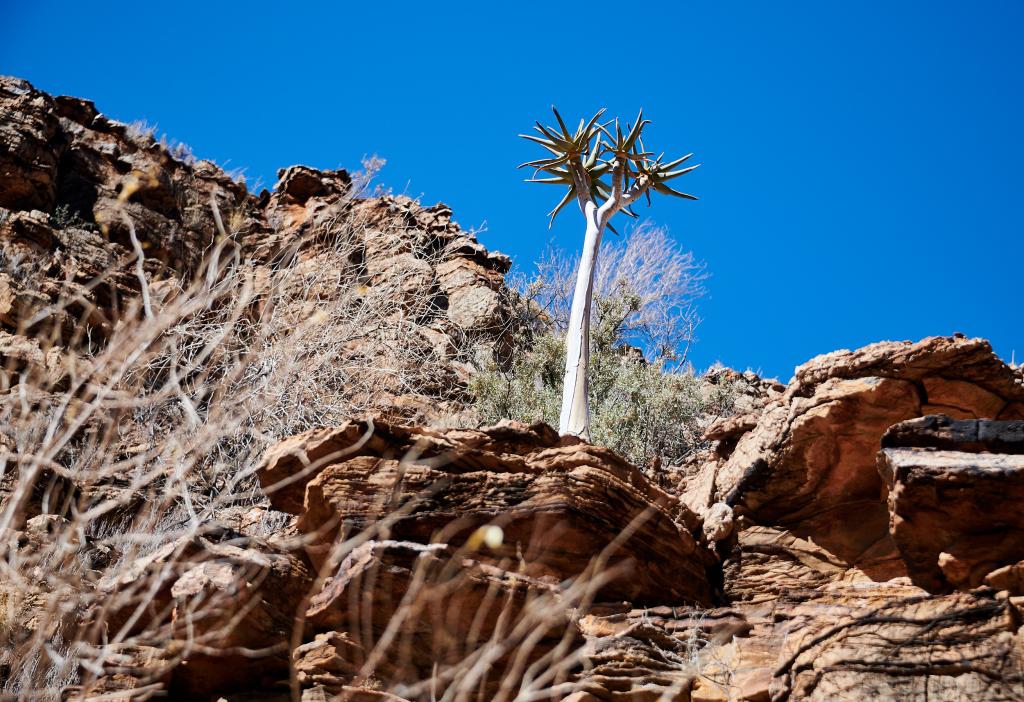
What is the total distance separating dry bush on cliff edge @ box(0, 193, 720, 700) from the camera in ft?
12.3

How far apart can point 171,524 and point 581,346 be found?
4.44m

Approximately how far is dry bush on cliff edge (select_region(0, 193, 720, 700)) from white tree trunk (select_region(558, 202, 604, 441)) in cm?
185

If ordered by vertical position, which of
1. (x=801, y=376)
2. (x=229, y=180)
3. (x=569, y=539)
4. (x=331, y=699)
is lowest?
(x=331, y=699)

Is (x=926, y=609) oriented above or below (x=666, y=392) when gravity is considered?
below

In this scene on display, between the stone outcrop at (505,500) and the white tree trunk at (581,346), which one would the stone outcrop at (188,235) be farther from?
the stone outcrop at (505,500)

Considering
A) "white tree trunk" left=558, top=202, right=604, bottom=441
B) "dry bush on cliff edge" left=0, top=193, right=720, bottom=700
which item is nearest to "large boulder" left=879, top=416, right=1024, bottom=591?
"dry bush on cliff edge" left=0, top=193, right=720, bottom=700

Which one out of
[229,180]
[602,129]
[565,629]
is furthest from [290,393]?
[229,180]

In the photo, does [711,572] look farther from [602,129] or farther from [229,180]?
[229,180]

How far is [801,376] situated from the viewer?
7.35m

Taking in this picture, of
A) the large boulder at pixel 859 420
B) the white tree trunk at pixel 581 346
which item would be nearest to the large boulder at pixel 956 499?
the large boulder at pixel 859 420

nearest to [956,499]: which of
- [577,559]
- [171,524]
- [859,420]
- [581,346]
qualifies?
[859,420]

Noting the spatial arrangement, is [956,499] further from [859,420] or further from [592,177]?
[592,177]

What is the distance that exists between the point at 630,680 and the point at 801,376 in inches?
112

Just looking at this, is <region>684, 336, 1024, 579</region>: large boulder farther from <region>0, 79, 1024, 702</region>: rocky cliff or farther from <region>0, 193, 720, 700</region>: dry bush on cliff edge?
<region>0, 193, 720, 700</region>: dry bush on cliff edge
